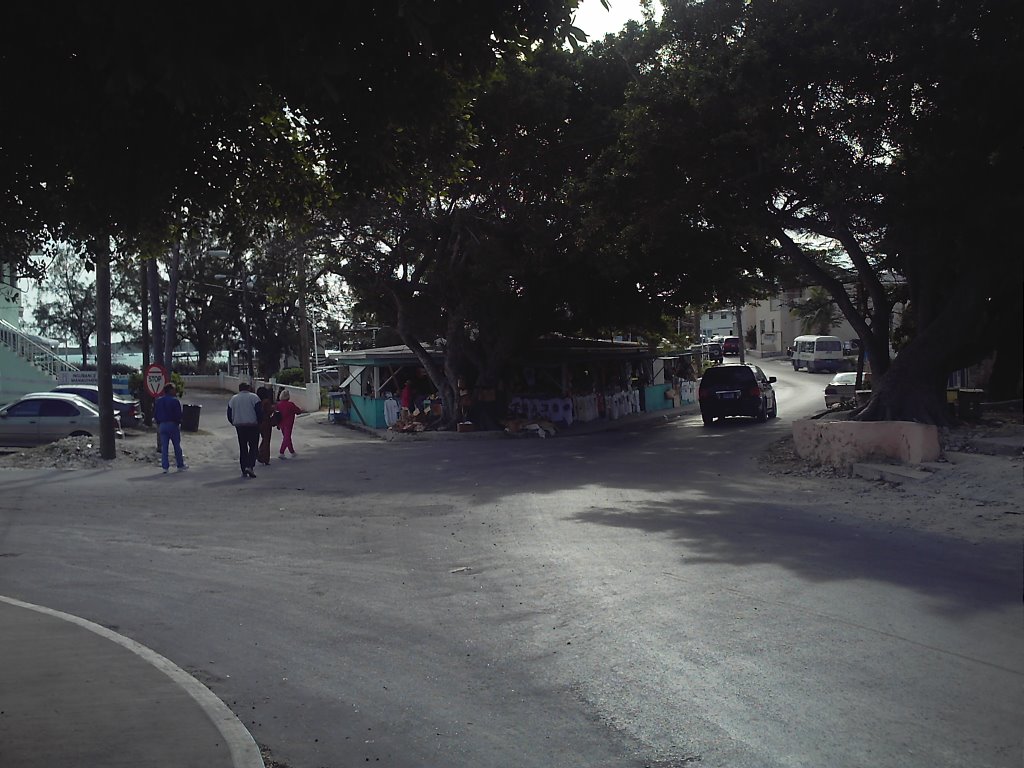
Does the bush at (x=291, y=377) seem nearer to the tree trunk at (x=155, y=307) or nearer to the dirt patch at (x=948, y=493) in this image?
the tree trunk at (x=155, y=307)

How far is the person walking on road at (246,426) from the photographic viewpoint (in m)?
19.7

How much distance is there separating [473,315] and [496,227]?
14.3 ft

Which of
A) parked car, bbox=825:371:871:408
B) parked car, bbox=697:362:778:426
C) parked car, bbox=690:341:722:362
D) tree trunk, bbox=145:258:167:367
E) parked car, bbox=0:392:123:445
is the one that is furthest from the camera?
parked car, bbox=690:341:722:362

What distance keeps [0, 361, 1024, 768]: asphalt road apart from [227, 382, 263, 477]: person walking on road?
4069 mm

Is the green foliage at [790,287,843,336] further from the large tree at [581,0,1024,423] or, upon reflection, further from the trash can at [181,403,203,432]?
the trash can at [181,403,203,432]

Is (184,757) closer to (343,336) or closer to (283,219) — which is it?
(283,219)

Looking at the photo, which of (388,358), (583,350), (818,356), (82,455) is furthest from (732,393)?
(818,356)

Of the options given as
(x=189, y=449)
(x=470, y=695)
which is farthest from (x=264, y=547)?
(x=189, y=449)

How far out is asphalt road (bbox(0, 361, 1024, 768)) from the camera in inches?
203

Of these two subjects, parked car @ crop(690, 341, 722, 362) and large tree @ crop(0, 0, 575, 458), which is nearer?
large tree @ crop(0, 0, 575, 458)

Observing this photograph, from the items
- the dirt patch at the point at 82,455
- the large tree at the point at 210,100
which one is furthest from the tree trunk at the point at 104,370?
the large tree at the point at 210,100

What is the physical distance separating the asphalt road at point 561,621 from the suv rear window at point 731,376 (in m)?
16.8

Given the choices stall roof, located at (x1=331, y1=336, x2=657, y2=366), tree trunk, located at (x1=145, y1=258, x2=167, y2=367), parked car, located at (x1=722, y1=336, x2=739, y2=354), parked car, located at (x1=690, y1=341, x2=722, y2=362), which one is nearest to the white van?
parked car, located at (x1=690, y1=341, x2=722, y2=362)

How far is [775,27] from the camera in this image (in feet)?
65.4
